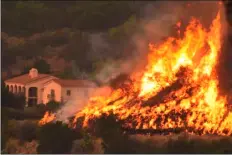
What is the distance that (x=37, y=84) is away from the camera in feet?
137

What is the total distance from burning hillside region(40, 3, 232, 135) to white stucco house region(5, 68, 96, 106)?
777cm

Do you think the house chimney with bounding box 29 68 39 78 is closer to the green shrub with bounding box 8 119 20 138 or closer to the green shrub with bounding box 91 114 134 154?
the green shrub with bounding box 8 119 20 138

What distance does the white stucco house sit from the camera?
3856 cm

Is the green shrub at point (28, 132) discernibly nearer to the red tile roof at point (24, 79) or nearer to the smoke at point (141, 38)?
the smoke at point (141, 38)

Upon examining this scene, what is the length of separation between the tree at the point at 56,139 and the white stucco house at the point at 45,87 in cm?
1003

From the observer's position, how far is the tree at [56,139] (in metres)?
25.7

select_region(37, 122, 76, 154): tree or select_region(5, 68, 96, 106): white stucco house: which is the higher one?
select_region(5, 68, 96, 106): white stucco house

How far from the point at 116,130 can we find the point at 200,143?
296cm

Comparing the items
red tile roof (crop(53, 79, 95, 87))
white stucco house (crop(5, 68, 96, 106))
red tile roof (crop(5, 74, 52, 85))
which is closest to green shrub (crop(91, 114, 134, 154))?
white stucco house (crop(5, 68, 96, 106))

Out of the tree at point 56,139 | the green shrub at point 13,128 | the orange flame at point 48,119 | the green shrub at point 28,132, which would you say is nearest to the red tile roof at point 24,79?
the green shrub at point 13,128

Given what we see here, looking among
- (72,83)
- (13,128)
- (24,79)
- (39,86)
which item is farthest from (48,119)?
(24,79)

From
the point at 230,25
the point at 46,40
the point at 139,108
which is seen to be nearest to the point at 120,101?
the point at 139,108

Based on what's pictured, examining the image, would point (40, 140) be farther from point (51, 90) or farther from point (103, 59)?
point (103, 59)

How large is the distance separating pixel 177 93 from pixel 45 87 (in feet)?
48.2
